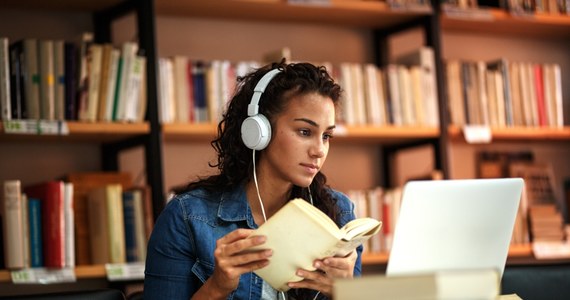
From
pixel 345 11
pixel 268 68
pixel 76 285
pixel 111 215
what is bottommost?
pixel 76 285

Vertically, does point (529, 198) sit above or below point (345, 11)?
below

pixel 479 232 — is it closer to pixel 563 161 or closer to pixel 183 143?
pixel 183 143

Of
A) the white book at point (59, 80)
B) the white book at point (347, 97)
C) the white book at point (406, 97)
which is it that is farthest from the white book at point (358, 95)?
the white book at point (59, 80)

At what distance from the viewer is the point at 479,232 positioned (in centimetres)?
152

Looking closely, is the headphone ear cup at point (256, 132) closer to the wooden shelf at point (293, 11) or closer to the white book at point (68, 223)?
the white book at point (68, 223)

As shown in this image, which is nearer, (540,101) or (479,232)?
(479,232)

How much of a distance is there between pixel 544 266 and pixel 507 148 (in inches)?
84.2

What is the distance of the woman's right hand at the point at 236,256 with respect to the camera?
5.17 feet

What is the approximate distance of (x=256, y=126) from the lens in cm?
198

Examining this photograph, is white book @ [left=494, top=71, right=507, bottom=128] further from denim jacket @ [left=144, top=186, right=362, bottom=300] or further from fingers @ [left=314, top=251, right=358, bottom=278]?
fingers @ [left=314, top=251, right=358, bottom=278]

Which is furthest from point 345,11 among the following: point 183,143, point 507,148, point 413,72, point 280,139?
point 280,139

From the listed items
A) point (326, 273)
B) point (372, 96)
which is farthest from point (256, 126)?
point (372, 96)

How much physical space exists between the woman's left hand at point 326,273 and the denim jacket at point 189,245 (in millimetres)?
282

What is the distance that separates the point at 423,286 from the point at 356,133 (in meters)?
2.28
